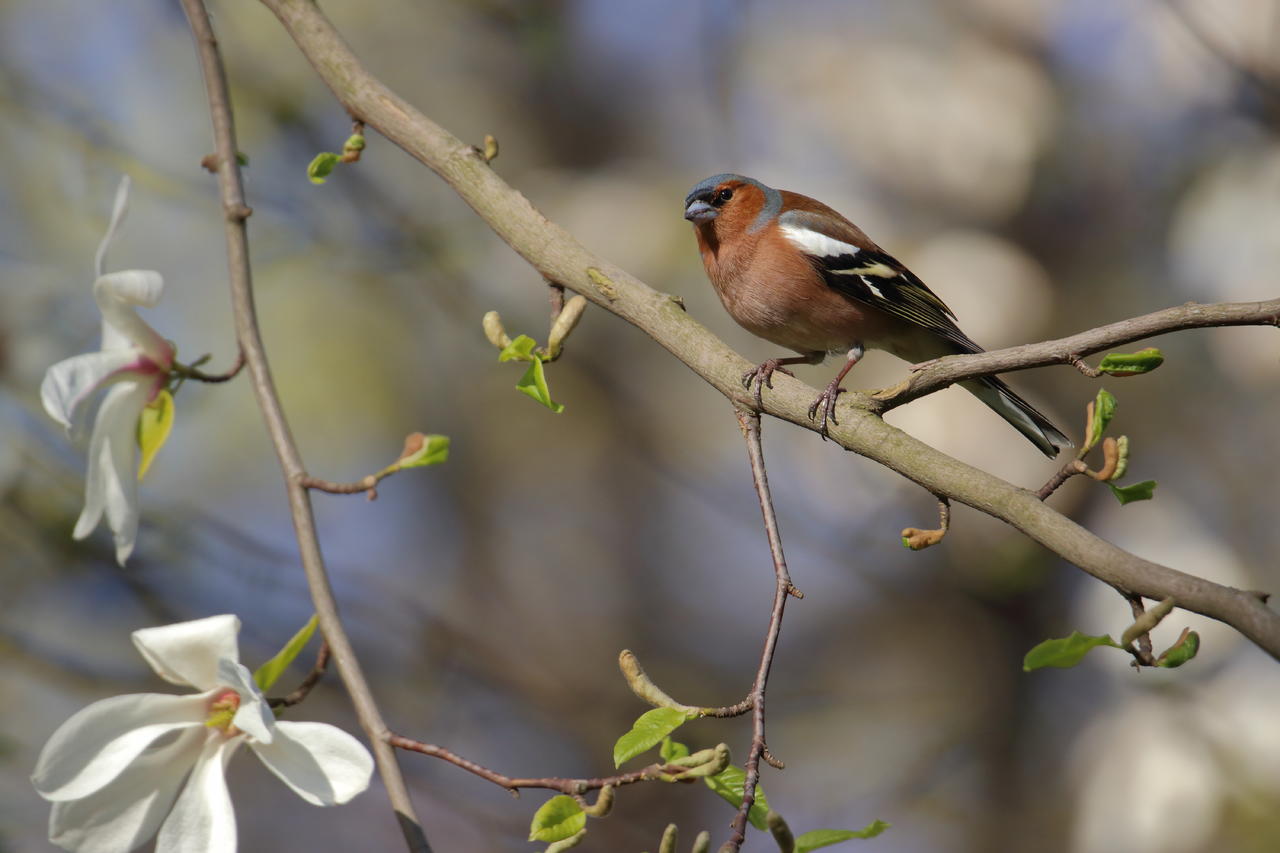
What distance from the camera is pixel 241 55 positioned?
7.29 meters

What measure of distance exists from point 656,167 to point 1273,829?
5.97m

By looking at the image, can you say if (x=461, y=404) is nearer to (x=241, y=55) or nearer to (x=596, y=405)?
(x=596, y=405)

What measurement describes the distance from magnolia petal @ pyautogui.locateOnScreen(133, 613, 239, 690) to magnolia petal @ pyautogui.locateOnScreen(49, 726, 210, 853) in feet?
0.30

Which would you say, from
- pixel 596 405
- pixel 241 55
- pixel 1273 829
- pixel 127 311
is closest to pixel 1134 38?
pixel 596 405

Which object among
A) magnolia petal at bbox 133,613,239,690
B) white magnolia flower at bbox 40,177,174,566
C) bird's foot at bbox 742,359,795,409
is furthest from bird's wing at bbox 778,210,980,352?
magnolia petal at bbox 133,613,239,690

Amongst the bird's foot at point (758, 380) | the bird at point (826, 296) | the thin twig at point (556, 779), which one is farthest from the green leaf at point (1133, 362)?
the bird at point (826, 296)

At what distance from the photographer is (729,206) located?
4340mm

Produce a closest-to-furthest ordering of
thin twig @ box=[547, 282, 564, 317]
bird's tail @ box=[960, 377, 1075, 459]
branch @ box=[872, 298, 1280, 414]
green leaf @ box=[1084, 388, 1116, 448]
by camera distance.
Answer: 1. branch @ box=[872, 298, 1280, 414]
2. green leaf @ box=[1084, 388, 1116, 448]
3. thin twig @ box=[547, 282, 564, 317]
4. bird's tail @ box=[960, 377, 1075, 459]

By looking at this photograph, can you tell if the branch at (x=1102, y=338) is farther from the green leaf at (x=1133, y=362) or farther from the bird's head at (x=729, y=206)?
the bird's head at (x=729, y=206)

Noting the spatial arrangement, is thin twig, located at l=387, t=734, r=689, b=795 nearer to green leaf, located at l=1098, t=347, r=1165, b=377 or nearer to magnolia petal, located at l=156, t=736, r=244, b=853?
magnolia petal, located at l=156, t=736, r=244, b=853

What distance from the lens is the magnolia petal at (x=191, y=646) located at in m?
1.59

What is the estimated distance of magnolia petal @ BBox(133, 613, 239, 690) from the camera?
5.21ft

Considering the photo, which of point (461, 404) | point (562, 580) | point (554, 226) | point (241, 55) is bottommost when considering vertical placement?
point (554, 226)

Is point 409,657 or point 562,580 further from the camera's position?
point 562,580
